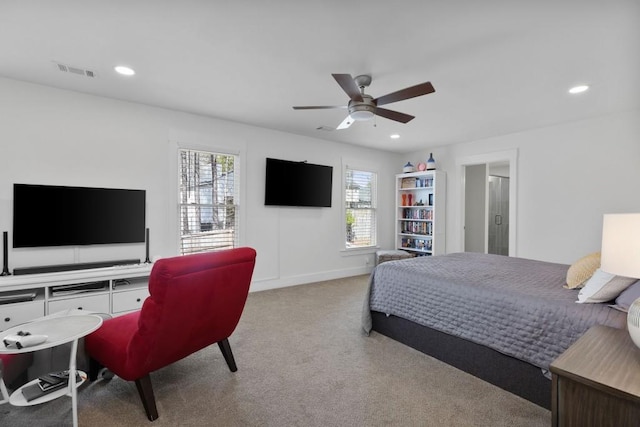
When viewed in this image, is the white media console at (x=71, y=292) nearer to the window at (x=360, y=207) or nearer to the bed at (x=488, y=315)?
the bed at (x=488, y=315)

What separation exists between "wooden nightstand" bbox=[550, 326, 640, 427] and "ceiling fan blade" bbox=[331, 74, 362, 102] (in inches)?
79.9

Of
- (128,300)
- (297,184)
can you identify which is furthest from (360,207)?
(128,300)

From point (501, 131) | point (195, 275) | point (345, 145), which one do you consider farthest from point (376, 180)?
point (195, 275)

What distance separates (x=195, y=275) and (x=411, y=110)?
3217 mm

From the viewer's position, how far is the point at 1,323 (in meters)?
2.62

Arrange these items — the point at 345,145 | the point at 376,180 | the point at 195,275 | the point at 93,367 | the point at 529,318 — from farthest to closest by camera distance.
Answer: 1. the point at 376,180
2. the point at 345,145
3. the point at 93,367
4. the point at 529,318
5. the point at 195,275

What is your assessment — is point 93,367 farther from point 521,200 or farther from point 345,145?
point 521,200

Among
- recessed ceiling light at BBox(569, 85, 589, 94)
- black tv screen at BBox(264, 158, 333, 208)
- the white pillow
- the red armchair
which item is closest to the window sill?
black tv screen at BBox(264, 158, 333, 208)

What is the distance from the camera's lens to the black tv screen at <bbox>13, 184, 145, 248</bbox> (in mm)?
3080

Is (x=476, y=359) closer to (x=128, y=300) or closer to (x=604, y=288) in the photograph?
(x=604, y=288)

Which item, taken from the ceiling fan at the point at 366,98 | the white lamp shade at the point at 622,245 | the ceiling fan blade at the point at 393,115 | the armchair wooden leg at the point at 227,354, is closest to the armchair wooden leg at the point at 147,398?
the armchair wooden leg at the point at 227,354

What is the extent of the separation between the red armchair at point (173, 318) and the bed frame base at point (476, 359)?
1532 mm

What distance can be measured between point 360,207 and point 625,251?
4.78 m

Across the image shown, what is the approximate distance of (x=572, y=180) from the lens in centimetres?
423
